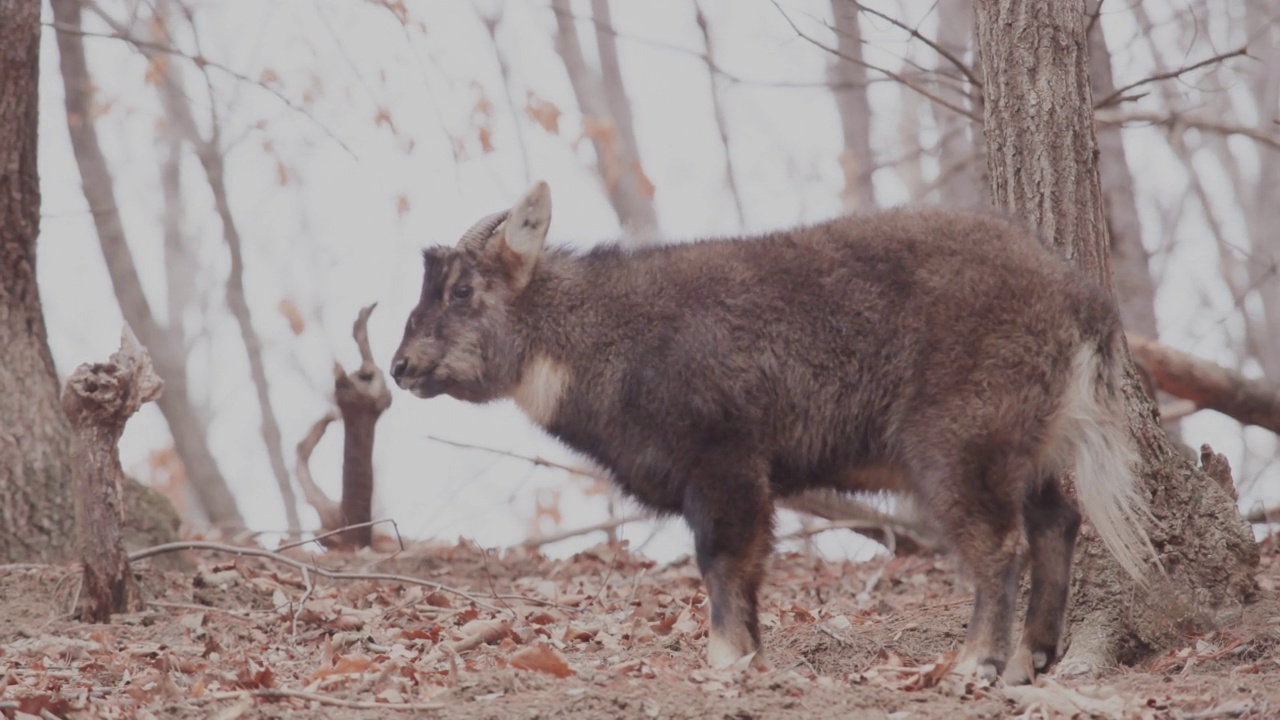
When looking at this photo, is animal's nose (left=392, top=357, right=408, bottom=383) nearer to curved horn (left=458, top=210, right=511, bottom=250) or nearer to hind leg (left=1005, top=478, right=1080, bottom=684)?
curved horn (left=458, top=210, right=511, bottom=250)

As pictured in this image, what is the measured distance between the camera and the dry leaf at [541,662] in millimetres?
4793

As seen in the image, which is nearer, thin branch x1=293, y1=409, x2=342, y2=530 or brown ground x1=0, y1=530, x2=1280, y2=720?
brown ground x1=0, y1=530, x2=1280, y2=720

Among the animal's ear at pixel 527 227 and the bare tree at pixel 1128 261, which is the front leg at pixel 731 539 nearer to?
the animal's ear at pixel 527 227

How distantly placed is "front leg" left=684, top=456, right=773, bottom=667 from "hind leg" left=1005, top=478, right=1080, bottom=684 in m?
1.05

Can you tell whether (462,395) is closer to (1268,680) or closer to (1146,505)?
(1146,505)

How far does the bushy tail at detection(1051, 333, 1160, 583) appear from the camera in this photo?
5.23 m

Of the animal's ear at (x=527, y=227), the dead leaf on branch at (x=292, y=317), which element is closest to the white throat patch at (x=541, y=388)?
the animal's ear at (x=527, y=227)

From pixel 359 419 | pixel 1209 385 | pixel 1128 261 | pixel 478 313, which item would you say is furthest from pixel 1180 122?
pixel 359 419

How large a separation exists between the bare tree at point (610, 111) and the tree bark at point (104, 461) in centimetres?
819

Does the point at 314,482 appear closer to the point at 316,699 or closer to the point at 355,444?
the point at 355,444

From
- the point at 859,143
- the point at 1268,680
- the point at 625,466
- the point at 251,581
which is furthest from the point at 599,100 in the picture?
the point at 1268,680

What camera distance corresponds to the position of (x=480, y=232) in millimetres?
6176

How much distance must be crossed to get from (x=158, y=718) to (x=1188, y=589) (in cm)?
408

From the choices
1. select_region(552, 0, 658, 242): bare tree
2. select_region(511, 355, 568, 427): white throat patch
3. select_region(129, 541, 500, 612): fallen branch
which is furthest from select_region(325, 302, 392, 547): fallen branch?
select_region(552, 0, 658, 242): bare tree
